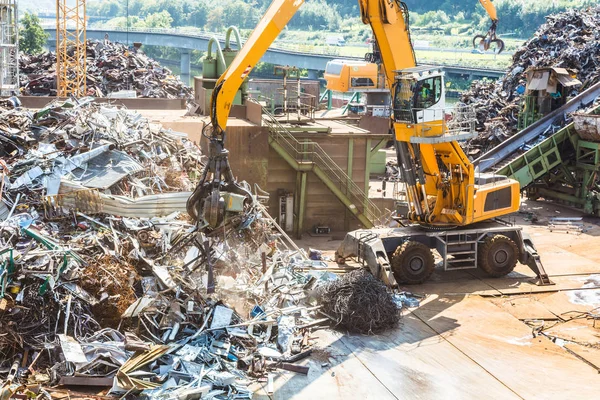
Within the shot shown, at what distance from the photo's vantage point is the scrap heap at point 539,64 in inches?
1281

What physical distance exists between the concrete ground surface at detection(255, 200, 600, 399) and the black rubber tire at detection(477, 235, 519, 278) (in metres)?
0.32

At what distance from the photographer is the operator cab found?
17.1 meters

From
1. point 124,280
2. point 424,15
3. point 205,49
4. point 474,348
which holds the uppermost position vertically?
point 424,15

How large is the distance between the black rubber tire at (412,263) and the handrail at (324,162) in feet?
20.0

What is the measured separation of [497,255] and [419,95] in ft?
14.8

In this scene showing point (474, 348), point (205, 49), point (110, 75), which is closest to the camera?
point (474, 348)

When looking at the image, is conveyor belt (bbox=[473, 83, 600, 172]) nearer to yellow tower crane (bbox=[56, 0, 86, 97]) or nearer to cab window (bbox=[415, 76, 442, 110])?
cab window (bbox=[415, 76, 442, 110])

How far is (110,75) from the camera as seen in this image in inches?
1784

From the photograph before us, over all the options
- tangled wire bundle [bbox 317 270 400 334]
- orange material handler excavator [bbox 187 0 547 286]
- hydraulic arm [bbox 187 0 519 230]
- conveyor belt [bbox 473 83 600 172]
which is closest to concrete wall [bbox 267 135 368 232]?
conveyor belt [bbox 473 83 600 172]

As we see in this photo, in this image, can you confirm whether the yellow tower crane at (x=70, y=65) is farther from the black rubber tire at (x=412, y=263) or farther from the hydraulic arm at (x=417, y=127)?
the black rubber tire at (x=412, y=263)

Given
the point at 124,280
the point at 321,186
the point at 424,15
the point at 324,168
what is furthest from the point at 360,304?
the point at 424,15

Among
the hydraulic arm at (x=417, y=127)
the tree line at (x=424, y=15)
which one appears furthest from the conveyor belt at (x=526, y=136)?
the tree line at (x=424, y=15)

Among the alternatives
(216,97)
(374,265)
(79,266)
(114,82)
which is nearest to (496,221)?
(374,265)

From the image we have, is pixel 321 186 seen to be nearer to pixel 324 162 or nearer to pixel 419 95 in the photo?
pixel 324 162
